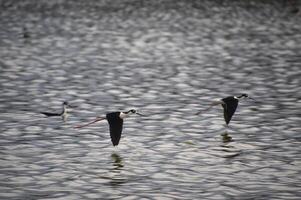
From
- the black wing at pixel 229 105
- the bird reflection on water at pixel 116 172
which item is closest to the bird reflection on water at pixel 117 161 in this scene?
the bird reflection on water at pixel 116 172

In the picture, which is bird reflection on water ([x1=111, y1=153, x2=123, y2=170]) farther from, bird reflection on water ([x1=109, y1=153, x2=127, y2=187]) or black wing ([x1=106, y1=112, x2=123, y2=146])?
black wing ([x1=106, y1=112, x2=123, y2=146])

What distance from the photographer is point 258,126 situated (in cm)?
1579

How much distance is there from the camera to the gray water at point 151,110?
11.6 meters

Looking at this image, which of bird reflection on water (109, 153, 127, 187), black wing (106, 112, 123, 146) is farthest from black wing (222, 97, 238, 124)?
bird reflection on water (109, 153, 127, 187)

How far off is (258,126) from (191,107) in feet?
8.83

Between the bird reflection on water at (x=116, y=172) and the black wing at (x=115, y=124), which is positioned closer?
the bird reflection on water at (x=116, y=172)

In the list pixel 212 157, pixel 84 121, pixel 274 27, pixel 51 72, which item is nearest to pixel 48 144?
pixel 84 121

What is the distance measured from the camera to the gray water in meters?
11.6

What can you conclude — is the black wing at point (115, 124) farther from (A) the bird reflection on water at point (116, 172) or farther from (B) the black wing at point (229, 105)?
(B) the black wing at point (229, 105)

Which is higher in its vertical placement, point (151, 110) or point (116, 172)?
point (151, 110)

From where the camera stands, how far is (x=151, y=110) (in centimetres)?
1741

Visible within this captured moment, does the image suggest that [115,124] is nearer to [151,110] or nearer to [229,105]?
[229,105]

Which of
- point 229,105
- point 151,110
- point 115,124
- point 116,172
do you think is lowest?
point 116,172

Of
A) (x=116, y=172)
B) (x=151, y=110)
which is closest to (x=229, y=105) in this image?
(x=151, y=110)
